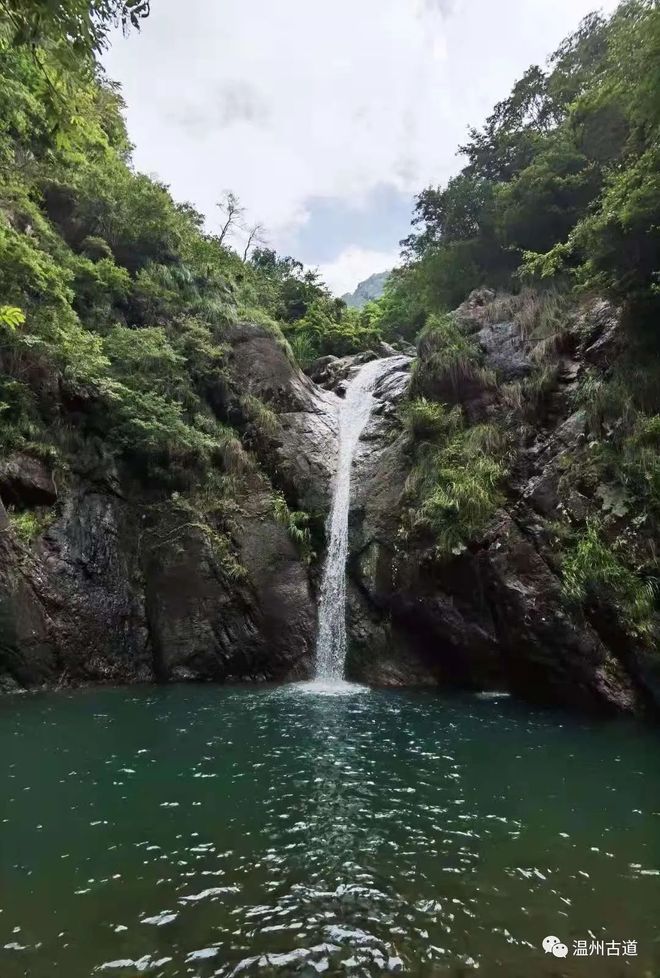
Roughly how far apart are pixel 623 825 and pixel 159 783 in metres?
5.14

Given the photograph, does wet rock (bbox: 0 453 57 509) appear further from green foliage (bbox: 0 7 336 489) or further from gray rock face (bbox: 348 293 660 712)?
gray rock face (bbox: 348 293 660 712)

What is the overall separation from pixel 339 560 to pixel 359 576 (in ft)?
2.70

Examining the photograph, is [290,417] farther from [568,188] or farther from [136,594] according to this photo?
[568,188]

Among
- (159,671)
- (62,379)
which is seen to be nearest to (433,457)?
(159,671)

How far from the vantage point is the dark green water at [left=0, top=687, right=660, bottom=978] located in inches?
149

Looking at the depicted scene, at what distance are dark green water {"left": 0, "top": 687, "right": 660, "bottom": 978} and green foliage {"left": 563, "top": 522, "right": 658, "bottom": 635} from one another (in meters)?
1.92

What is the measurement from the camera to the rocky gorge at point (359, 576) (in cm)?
1118

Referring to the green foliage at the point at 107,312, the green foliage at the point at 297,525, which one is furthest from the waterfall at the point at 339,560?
the green foliage at the point at 107,312

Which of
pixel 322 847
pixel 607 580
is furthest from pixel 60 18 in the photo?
pixel 607 580

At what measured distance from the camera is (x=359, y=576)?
1476 centimetres

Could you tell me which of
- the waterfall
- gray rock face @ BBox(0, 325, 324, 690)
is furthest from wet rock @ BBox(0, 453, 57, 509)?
the waterfall

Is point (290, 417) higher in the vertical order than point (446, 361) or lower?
lower

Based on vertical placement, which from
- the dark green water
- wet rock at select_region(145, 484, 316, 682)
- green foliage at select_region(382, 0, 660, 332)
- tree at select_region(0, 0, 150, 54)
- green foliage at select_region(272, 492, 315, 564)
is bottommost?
the dark green water

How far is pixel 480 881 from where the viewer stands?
15.3ft
